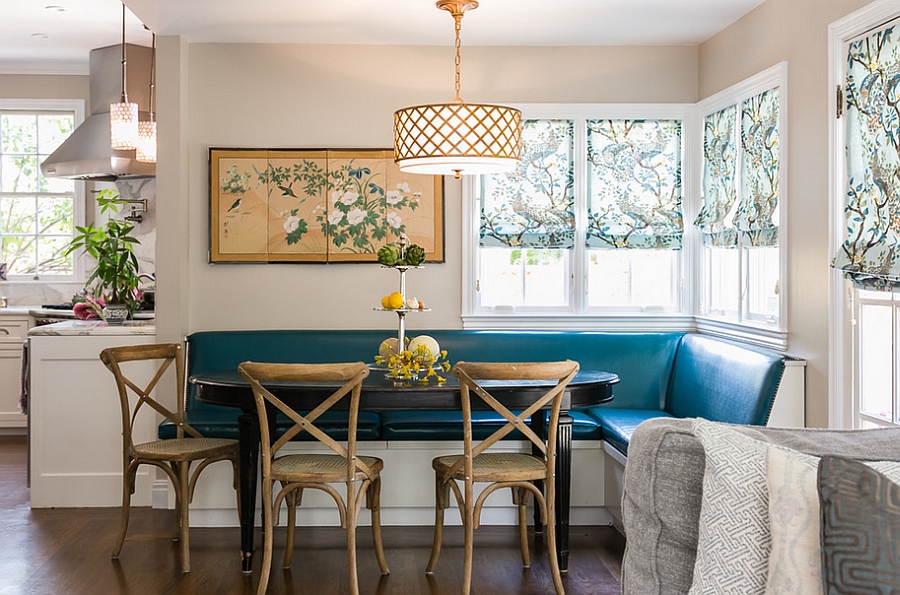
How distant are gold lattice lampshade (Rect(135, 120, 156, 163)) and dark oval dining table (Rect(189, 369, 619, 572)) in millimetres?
2111

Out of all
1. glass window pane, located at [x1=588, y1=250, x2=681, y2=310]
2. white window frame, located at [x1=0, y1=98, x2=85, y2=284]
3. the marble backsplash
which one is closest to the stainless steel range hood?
the marble backsplash

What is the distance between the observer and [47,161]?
20.5ft

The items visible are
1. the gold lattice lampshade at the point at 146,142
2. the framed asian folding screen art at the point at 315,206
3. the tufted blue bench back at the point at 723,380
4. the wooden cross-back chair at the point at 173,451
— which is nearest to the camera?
the tufted blue bench back at the point at 723,380

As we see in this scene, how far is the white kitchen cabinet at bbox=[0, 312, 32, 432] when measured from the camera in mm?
6484

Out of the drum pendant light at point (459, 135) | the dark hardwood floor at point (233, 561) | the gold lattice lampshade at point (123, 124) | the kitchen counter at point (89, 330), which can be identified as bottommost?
the dark hardwood floor at point (233, 561)

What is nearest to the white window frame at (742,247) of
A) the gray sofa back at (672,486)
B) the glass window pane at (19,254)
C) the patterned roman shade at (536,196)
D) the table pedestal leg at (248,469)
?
the patterned roman shade at (536,196)

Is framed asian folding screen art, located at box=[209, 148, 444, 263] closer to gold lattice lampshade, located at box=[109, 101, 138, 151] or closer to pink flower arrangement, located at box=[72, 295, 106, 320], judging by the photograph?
gold lattice lampshade, located at box=[109, 101, 138, 151]

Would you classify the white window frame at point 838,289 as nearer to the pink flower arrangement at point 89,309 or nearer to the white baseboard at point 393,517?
the white baseboard at point 393,517

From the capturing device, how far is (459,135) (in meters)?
3.40

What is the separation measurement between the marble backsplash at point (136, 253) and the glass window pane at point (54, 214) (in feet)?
0.82

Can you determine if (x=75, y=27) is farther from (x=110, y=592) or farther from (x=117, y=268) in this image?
(x=110, y=592)

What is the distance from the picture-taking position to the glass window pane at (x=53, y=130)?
275 inches

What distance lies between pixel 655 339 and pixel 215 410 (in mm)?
2355

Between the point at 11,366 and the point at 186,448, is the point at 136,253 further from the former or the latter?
the point at 186,448
